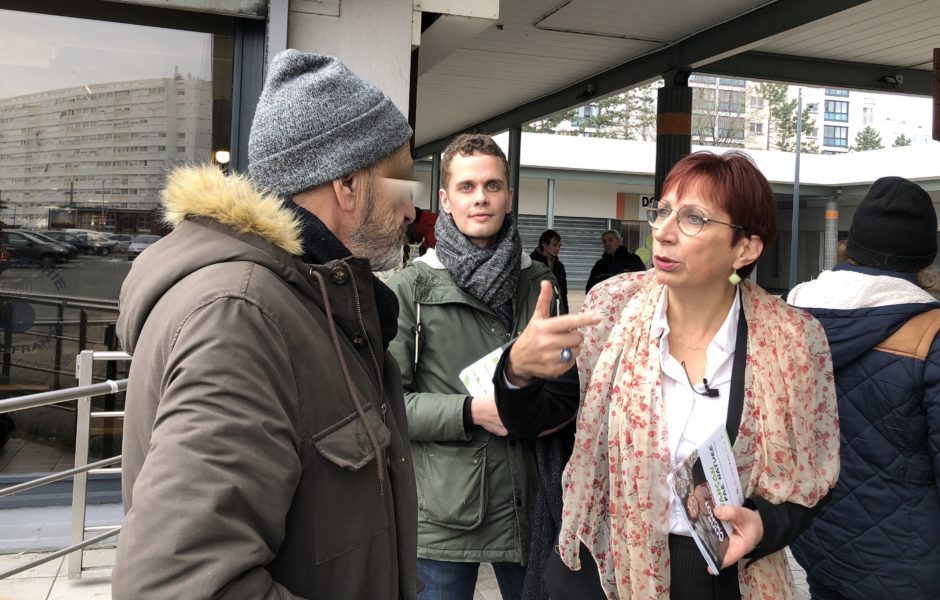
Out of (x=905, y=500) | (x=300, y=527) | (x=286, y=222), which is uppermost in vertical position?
(x=286, y=222)

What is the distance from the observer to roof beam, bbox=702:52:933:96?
11.7m

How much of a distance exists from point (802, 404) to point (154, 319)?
1.61m

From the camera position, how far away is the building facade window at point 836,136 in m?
125

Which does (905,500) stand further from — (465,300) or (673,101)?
(673,101)

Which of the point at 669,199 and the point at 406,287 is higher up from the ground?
the point at 669,199

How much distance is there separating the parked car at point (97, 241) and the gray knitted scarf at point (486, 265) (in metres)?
3.02

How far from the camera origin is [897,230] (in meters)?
2.69

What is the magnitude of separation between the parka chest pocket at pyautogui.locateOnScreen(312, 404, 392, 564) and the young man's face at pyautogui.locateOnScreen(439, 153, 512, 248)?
1386 millimetres

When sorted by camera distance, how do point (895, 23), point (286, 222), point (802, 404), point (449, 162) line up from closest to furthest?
point (286, 222) → point (802, 404) → point (449, 162) → point (895, 23)

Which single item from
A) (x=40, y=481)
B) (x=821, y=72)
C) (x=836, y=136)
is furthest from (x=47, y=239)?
(x=836, y=136)

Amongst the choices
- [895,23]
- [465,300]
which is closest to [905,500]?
[465,300]

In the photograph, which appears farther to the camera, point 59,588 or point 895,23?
point 895,23

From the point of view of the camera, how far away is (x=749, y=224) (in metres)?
2.23

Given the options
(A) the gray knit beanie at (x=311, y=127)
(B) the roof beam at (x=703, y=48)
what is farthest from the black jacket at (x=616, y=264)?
(A) the gray knit beanie at (x=311, y=127)
